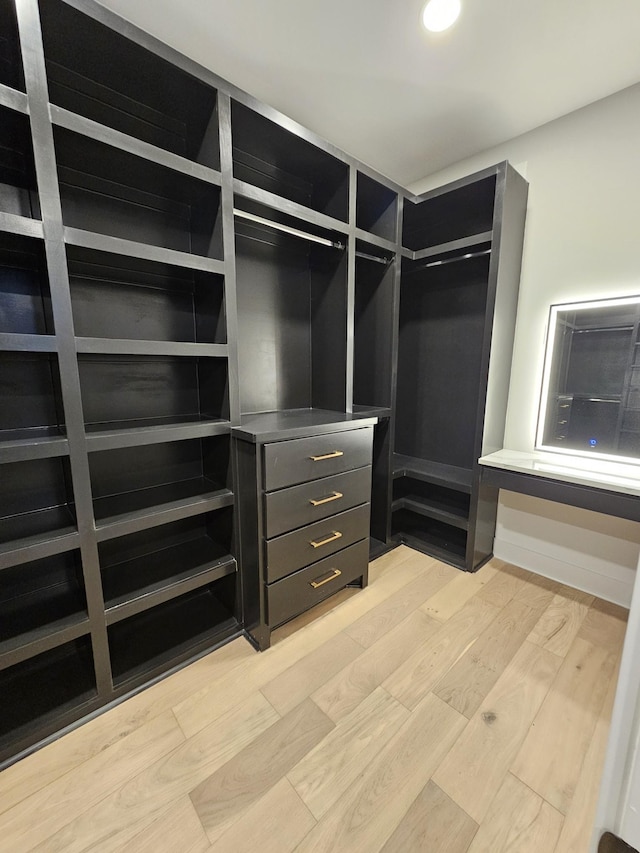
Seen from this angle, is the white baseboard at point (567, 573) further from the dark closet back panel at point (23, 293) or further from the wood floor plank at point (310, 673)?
the dark closet back panel at point (23, 293)

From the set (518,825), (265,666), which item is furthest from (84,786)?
(518,825)

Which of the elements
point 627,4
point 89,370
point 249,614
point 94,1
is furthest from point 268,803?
point 627,4

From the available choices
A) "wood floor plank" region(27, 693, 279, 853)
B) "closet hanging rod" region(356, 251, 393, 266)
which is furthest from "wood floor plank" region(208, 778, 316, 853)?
"closet hanging rod" region(356, 251, 393, 266)

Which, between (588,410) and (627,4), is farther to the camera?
(588,410)

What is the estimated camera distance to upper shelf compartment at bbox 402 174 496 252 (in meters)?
1.98

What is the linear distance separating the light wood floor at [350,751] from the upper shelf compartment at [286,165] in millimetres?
2189

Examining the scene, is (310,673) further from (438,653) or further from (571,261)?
(571,261)

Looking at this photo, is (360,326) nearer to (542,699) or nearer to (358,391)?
(358,391)

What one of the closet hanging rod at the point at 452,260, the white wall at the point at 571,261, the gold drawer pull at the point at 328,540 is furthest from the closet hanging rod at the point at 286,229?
the gold drawer pull at the point at 328,540

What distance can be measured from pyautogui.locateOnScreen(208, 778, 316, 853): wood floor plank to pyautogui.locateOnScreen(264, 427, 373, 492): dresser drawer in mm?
949

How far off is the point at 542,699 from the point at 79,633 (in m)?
1.75

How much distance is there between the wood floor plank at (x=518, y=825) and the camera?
907 millimetres

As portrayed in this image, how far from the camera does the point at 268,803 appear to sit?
1.00 meters

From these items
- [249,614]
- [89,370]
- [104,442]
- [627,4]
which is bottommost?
[249,614]
